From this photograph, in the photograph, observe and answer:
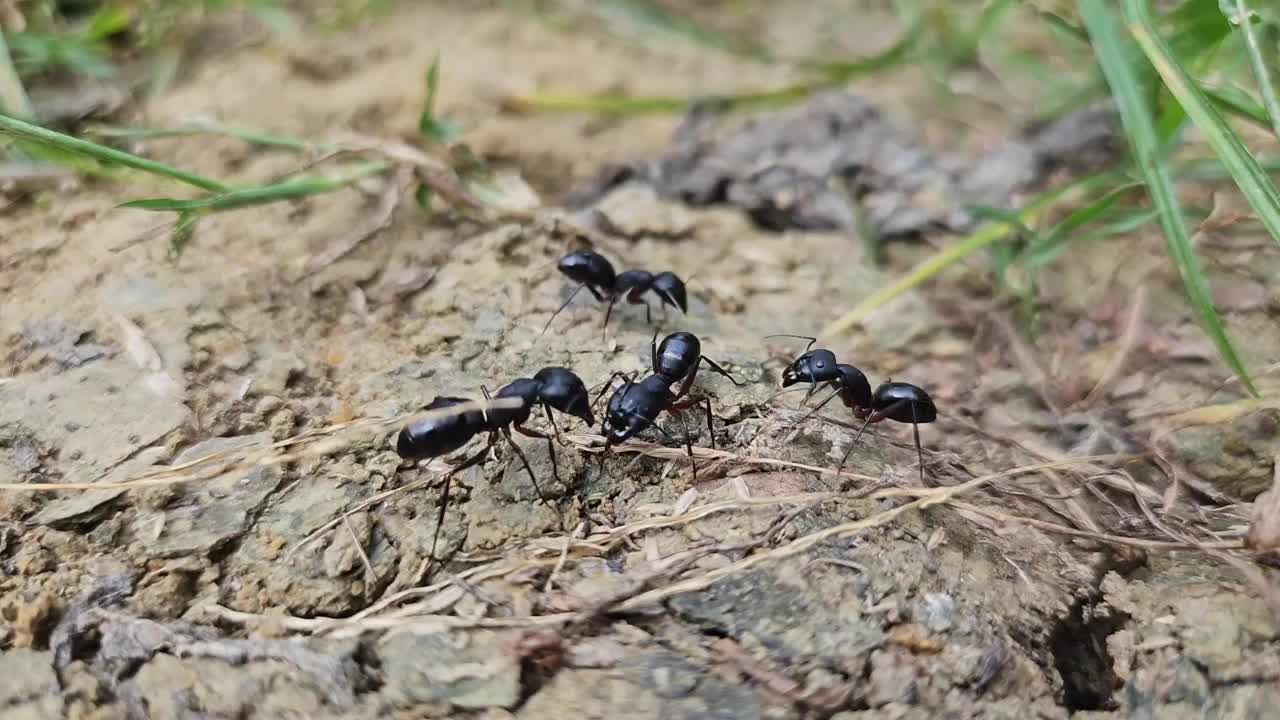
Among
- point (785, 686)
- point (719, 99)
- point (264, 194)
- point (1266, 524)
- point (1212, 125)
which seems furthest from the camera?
point (719, 99)

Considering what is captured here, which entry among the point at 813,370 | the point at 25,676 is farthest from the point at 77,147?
→ the point at 813,370

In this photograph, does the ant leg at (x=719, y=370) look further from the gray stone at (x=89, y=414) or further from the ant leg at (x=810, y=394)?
the gray stone at (x=89, y=414)

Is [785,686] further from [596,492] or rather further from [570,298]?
[570,298]

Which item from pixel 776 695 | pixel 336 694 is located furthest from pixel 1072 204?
pixel 336 694

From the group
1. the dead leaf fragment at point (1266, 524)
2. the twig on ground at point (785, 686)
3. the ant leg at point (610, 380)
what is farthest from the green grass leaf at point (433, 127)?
the dead leaf fragment at point (1266, 524)

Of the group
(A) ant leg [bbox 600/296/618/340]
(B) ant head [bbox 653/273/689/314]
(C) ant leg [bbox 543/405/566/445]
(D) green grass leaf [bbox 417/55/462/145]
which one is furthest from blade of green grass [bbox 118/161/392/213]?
(C) ant leg [bbox 543/405/566/445]

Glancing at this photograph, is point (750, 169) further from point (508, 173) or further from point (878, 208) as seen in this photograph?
point (508, 173)
